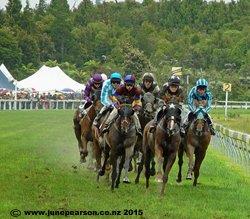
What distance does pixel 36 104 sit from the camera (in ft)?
234

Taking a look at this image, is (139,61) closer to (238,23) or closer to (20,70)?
(20,70)

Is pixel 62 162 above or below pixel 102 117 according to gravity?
below

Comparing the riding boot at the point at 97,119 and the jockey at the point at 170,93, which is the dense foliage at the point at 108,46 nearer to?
the riding boot at the point at 97,119

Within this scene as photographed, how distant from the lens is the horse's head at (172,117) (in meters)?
15.6

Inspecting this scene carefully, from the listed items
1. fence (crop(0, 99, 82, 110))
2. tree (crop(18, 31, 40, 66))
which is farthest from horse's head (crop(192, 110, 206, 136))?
tree (crop(18, 31, 40, 66))

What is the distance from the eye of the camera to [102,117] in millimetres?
17922

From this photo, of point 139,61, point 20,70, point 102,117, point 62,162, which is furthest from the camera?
point 20,70

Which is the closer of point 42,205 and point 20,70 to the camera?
point 42,205

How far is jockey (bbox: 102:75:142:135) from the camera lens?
647 inches

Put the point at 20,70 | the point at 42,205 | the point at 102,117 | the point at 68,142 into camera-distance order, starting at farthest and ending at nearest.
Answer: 1. the point at 20,70
2. the point at 68,142
3. the point at 102,117
4. the point at 42,205

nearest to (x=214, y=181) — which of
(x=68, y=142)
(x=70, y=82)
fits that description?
(x=68, y=142)

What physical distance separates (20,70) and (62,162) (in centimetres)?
10215

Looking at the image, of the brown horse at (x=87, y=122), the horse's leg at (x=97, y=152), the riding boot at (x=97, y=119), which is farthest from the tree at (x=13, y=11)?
the riding boot at (x=97, y=119)

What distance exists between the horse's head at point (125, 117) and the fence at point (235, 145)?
6730mm
